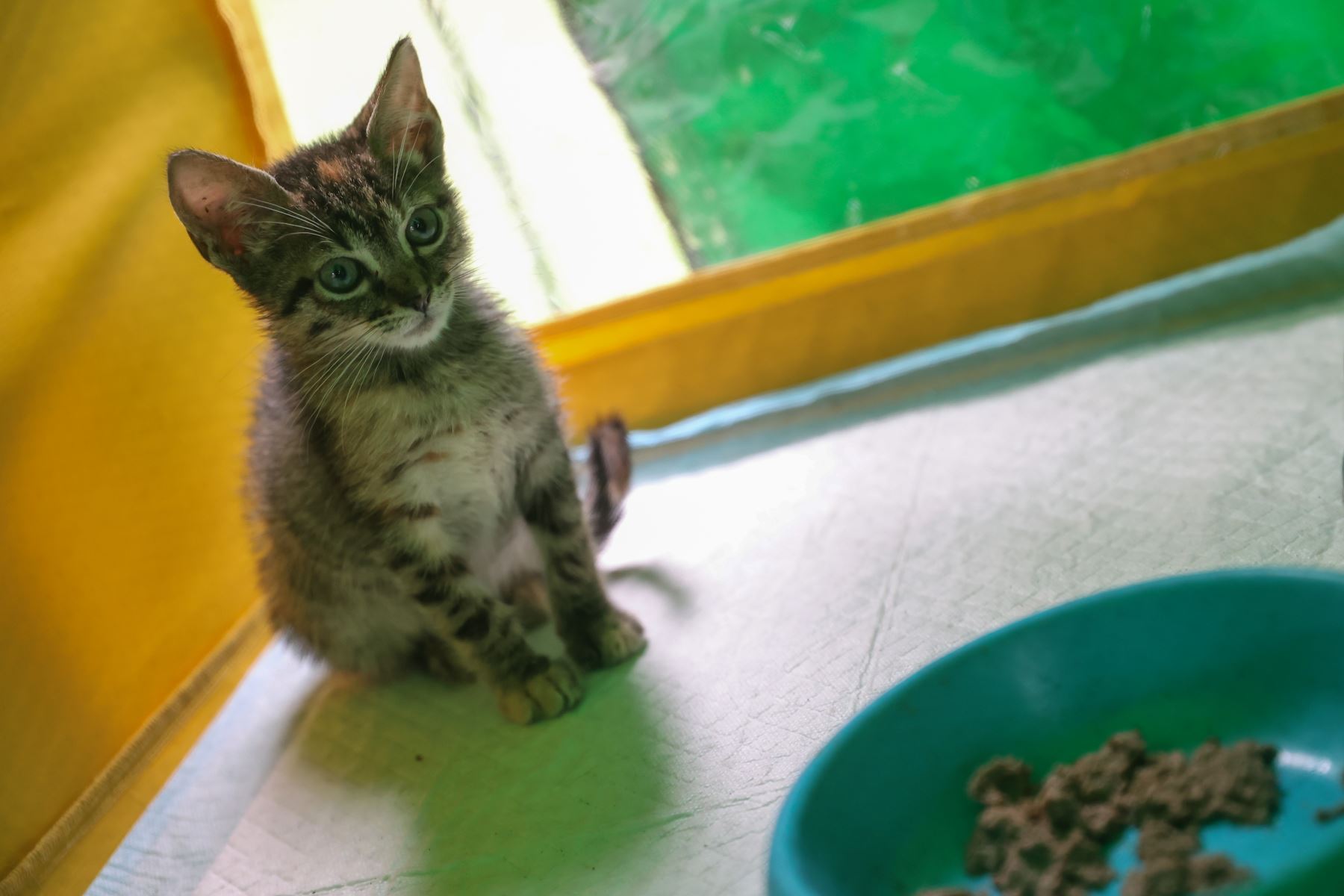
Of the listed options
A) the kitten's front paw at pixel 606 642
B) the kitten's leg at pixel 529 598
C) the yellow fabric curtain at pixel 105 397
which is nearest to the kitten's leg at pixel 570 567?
the kitten's front paw at pixel 606 642

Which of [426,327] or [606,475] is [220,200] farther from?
[606,475]

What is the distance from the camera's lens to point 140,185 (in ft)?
6.00

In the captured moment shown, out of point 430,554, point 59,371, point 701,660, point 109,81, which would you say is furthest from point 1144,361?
point 109,81

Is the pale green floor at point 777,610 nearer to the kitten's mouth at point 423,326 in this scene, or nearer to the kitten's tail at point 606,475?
the kitten's tail at point 606,475

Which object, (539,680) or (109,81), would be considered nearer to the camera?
(539,680)

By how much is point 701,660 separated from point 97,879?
35.3 inches

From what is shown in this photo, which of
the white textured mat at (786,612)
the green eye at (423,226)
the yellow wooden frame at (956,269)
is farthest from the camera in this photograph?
the yellow wooden frame at (956,269)

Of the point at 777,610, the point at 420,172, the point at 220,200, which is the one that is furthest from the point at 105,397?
the point at 777,610

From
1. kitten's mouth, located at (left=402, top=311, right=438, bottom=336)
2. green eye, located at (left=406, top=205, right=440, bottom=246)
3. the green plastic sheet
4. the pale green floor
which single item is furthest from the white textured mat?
green eye, located at (left=406, top=205, right=440, bottom=246)

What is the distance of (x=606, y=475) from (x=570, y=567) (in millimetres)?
313

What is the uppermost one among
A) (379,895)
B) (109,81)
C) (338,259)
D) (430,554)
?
(109,81)

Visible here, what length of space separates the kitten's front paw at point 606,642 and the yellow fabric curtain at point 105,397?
0.73m

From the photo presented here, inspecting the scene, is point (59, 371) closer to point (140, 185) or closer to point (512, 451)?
point (140, 185)

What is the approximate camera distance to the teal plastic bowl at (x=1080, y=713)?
0.88 m
